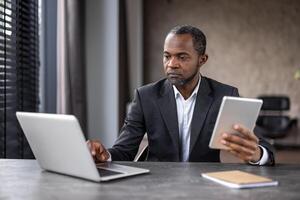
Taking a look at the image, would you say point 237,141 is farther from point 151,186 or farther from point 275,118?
point 275,118

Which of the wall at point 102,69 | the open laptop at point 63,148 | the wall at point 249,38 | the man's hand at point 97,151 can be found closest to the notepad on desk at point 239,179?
the open laptop at point 63,148

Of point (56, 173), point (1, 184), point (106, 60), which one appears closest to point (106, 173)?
point (56, 173)

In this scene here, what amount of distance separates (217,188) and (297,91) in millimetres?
4907

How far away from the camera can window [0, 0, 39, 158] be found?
82.3 inches

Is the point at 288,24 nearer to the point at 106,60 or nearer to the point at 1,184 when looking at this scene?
A: the point at 106,60

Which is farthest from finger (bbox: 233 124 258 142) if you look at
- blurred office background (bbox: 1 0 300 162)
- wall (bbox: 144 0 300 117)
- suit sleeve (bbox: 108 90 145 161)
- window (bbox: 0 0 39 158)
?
wall (bbox: 144 0 300 117)

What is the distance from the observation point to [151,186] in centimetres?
120

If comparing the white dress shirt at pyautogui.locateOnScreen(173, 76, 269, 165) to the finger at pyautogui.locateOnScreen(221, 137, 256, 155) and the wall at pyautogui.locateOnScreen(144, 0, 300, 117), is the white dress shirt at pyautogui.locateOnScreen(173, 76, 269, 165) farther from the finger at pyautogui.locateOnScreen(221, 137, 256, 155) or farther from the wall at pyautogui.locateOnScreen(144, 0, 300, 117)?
the wall at pyautogui.locateOnScreen(144, 0, 300, 117)

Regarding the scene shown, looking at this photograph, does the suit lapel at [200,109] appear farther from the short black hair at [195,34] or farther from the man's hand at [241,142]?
the man's hand at [241,142]

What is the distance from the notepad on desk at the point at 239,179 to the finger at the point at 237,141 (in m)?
0.09

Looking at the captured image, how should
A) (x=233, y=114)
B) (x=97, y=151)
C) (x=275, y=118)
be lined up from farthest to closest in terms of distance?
1. (x=275, y=118)
2. (x=97, y=151)
3. (x=233, y=114)

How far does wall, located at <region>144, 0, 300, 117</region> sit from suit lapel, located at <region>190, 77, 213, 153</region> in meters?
3.90

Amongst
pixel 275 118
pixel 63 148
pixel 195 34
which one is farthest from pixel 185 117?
pixel 275 118

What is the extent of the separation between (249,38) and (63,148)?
15.9ft
